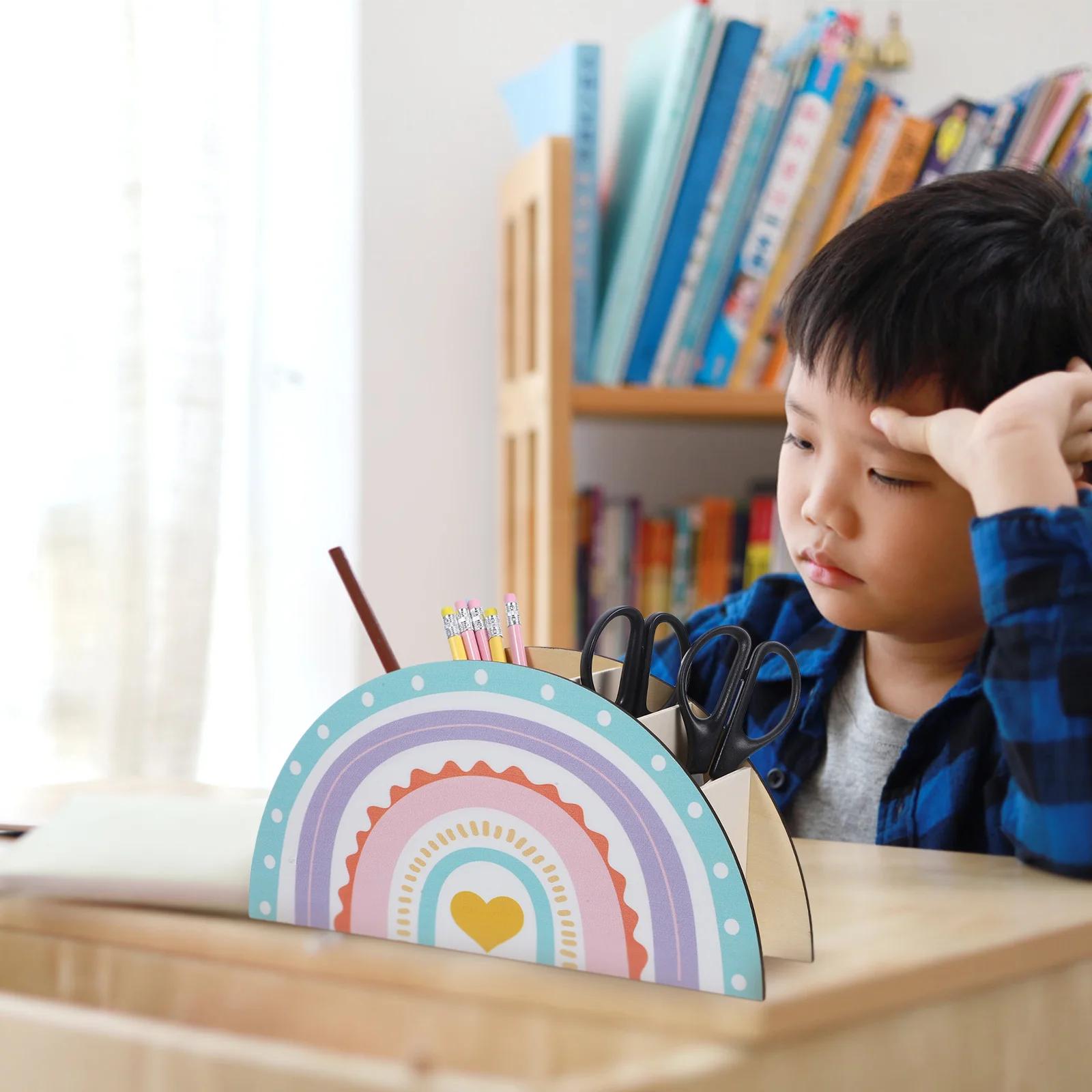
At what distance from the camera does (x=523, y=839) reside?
0.38 metres

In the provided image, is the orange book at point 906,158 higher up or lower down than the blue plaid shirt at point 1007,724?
higher up

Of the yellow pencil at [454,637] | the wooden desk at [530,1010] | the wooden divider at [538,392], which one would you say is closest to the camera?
the wooden desk at [530,1010]

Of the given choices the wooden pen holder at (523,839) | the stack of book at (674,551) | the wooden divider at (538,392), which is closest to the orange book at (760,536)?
the stack of book at (674,551)

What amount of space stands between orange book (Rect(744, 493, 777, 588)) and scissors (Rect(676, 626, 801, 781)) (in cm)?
105

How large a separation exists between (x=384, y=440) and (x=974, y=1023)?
3.94ft

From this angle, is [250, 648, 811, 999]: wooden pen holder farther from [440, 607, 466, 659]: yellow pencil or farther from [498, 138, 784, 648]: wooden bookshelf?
[498, 138, 784, 648]: wooden bookshelf

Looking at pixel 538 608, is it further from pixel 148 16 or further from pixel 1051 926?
pixel 1051 926

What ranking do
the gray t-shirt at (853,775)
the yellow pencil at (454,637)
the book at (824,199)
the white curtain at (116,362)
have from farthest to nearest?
the book at (824,199) → the white curtain at (116,362) → the gray t-shirt at (853,775) → the yellow pencil at (454,637)

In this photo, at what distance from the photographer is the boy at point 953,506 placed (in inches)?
21.2

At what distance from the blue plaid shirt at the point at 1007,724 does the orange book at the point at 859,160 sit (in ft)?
2.72

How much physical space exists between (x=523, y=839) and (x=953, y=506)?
354mm

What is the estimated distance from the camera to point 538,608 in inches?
54.0

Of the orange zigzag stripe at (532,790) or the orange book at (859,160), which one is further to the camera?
the orange book at (859,160)

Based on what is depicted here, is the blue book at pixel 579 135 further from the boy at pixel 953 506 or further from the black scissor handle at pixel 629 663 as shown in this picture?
the black scissor handle at pixel 629 663
